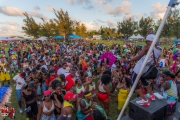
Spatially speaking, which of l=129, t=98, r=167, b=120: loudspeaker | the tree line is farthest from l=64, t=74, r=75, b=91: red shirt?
the tree line

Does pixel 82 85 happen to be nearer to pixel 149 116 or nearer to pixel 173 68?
pixel 149 116

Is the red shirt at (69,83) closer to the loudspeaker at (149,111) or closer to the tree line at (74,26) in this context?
the loudspeaker at (149,111)

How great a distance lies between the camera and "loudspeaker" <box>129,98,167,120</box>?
2.75m

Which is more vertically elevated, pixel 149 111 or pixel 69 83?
pixel 149 111

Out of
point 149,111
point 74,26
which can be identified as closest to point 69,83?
point 149,111

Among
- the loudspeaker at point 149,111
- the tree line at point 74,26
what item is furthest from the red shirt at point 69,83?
the tree line at point 74,26

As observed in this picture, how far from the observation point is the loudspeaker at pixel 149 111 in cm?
275

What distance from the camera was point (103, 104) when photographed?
505 centimetres

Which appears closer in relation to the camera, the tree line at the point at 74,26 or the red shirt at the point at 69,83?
the red shirt at the point at 69,83

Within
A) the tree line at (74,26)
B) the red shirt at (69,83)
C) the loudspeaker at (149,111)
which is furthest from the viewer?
the tree line at (74,26)

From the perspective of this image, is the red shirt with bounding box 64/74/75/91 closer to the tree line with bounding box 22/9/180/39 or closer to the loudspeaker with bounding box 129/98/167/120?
the loudspeaker with bounding box 129/98/167/120

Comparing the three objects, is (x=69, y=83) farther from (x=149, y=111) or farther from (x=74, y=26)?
(x=74, y=26)

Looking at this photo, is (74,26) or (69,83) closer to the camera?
(69,83)

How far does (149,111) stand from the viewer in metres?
2.74
